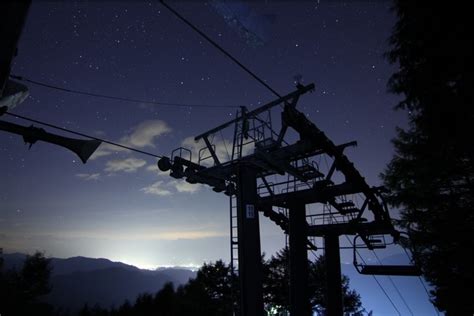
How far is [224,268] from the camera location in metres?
49.0

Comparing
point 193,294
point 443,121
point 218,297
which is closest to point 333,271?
point 443,121

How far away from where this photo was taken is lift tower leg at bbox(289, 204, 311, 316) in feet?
45.3

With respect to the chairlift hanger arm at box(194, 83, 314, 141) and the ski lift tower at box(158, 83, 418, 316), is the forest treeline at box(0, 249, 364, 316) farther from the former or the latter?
the chairlift hanger arm at box(194, 83, 314, 141)

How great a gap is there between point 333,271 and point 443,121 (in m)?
13.2

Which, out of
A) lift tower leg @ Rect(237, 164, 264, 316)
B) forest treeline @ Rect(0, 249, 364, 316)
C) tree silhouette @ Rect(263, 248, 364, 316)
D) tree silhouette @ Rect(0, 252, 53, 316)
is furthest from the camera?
tree silhouette @ Rect(0, 252, 53, 316)

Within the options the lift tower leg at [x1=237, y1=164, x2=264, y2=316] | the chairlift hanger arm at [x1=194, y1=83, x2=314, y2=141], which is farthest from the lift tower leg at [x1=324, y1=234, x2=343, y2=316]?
the chairlift hanger arm at [x1=194, y1=83, x2=314, y2=141]

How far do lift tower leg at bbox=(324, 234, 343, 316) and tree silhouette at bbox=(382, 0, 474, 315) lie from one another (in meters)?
4.54

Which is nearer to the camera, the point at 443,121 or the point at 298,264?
the point at 443,121

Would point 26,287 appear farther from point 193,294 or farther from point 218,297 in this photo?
point 218,297

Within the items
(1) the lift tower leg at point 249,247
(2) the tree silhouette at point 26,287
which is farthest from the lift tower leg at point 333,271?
(2) the tree silhouette at point 26,287

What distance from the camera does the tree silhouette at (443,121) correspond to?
22.5 feet

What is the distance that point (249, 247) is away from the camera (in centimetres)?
958

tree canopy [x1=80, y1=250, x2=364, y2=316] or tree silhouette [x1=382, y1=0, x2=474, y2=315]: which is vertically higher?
tree silhouette [x1=382, y1=0, x2=474, y2=315]

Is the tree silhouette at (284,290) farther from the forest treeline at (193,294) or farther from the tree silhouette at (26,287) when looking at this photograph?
the tree silhouette at (26,287)
